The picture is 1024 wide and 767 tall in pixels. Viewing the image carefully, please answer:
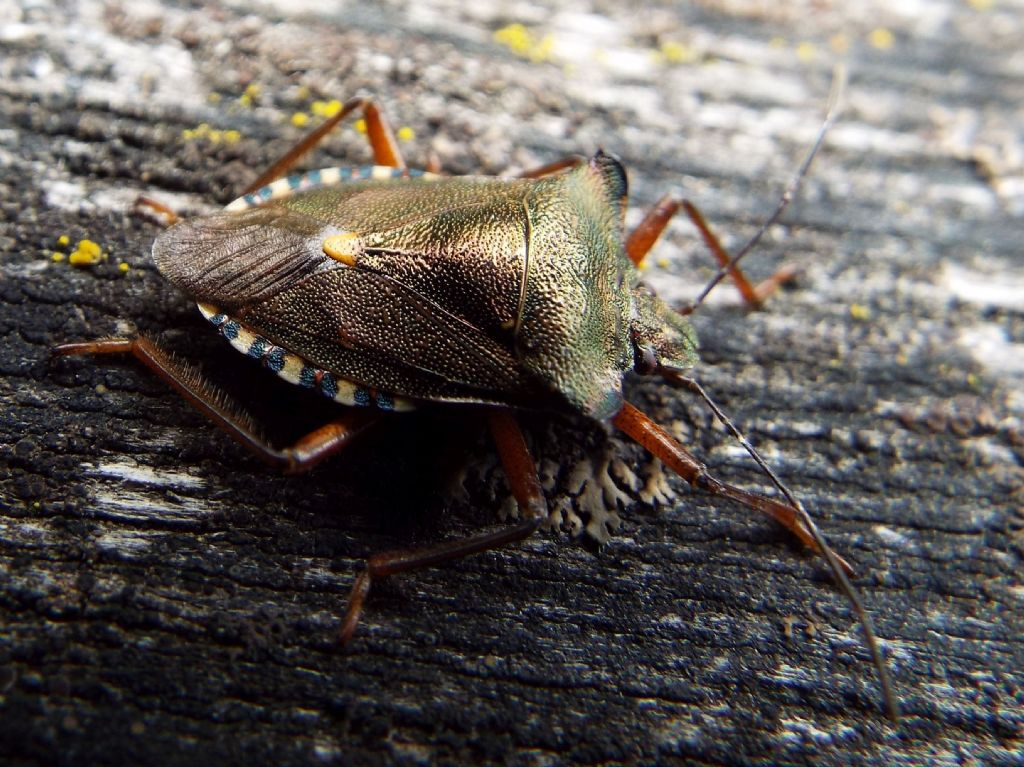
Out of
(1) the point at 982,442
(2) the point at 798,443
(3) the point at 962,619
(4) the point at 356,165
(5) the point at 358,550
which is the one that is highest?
(4) the point at 356,165

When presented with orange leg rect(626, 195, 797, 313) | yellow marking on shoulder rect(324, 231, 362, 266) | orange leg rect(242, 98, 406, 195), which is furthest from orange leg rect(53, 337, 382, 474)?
orange leg rect(626, 195, 797, 313)

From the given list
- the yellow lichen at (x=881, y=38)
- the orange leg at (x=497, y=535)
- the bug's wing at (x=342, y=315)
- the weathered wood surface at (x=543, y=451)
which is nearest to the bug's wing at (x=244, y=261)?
the bug's wing at (x=342, y=315)

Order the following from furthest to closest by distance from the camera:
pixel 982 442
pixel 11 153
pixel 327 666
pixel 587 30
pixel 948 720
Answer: pixel 587 30
pixel 982 442
pixel 11 153
pixel 948 720
pixel 327 666

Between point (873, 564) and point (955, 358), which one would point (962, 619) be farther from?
point (955, 358)

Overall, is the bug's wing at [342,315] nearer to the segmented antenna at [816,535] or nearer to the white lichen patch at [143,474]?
the white lichen patch at [143,474]

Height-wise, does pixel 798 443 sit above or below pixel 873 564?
above

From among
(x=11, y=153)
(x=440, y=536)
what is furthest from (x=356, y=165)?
(x=440, y=536)

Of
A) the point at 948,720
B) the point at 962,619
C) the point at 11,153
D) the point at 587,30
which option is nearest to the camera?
the point at 948,720
